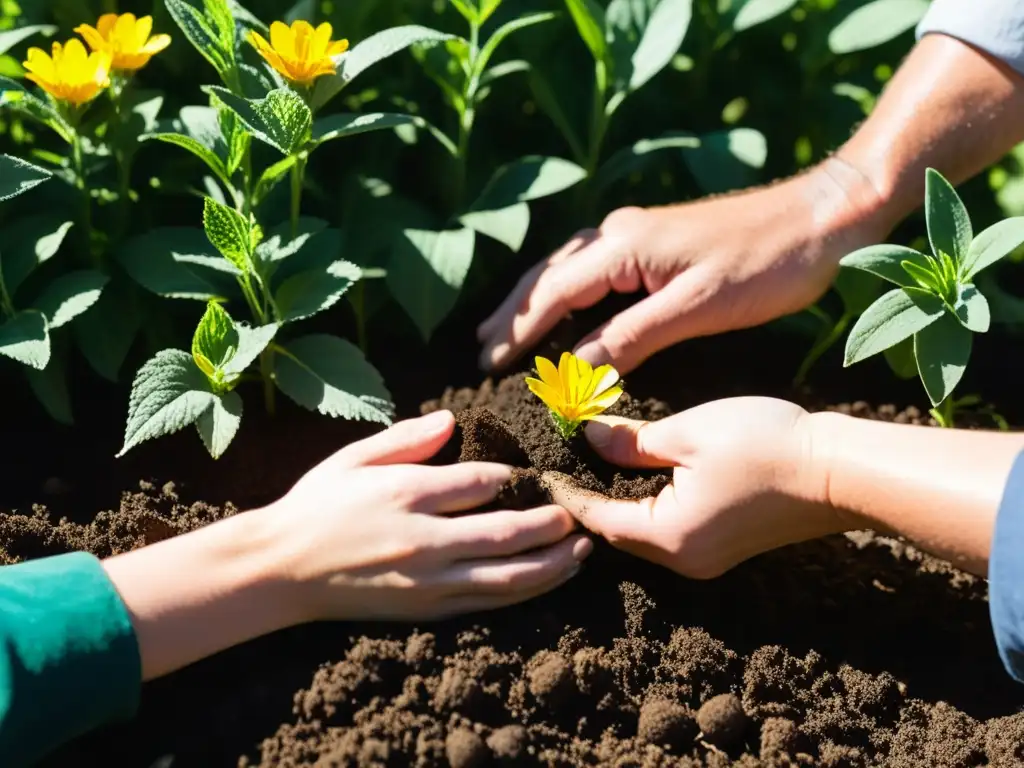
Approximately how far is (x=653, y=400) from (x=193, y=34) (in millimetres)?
941

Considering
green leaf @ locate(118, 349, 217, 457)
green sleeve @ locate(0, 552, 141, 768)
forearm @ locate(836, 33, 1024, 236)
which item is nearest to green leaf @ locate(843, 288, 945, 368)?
forearm @ locate(836, 33, 1024, 236)

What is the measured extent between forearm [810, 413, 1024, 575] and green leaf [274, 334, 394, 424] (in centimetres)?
68

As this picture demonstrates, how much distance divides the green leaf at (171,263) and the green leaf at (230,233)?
139 mm

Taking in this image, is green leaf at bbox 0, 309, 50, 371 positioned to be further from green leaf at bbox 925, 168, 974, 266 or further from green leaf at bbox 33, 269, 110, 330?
green leaf at bbox 925, 168, 974, 266

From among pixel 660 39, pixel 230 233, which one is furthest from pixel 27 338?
pixel 660 39

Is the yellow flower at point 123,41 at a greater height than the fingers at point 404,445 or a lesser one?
greater

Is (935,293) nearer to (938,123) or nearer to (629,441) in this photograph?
(938,123)

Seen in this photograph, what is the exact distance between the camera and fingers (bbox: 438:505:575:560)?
1.45 m

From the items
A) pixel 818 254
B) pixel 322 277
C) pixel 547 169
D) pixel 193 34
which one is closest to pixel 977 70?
pixel 818 254

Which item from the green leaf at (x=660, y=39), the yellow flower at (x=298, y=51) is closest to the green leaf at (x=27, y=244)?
the yellow flower at (x=298, y=51)

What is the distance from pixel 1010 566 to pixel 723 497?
364mm

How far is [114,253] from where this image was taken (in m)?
1.86

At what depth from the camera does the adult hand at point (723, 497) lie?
1477 mm

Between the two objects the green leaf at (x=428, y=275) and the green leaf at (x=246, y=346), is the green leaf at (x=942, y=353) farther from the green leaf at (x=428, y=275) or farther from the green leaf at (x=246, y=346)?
the green leaf at (x=246, y=346)
